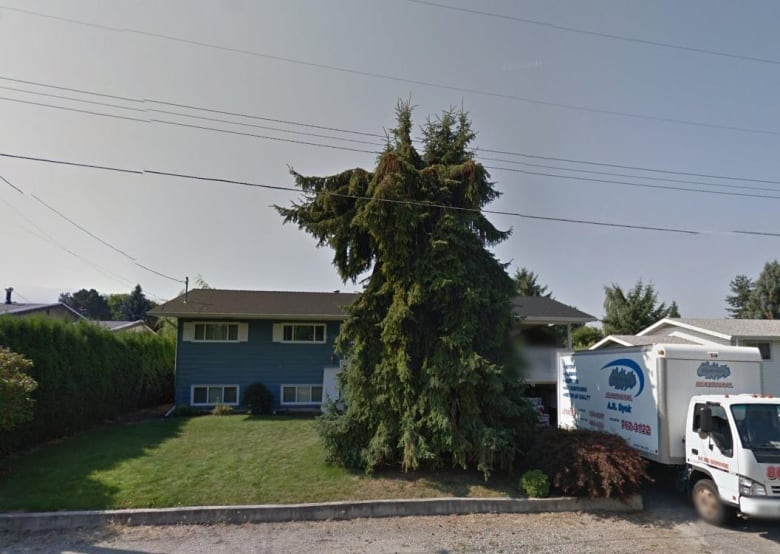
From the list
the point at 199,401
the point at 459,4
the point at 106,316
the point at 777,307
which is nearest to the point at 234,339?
the point at 199,401

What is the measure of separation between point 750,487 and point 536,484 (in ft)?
9.43

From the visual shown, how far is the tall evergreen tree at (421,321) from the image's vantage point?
8242mm

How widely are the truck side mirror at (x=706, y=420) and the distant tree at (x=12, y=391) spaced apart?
427 inches

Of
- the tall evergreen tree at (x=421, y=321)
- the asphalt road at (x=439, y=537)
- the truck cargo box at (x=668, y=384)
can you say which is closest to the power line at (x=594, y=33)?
the tall evergreen tree at (x=421, y=321)

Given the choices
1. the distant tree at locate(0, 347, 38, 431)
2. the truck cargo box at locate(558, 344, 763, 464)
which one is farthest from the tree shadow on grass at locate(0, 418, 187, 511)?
the truck cargo box at locate(558, 344, 763, 464)

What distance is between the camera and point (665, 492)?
8359mm

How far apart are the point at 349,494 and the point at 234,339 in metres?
11.0

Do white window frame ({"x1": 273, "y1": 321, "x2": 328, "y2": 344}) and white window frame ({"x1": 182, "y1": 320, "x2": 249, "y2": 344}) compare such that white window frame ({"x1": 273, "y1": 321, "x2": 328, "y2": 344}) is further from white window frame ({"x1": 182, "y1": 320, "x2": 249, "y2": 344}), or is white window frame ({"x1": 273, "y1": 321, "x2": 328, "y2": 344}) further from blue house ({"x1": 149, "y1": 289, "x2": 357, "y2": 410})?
white window frame ({"x1": 182, "y1": 320, "x2": 249, "y2": 344})

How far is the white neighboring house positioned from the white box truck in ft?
34.9

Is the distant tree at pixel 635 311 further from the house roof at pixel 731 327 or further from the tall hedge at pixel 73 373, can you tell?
the tall hedge at pixel 73 373

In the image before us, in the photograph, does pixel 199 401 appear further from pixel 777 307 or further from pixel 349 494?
pixel 777 307

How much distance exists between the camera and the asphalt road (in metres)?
5.82

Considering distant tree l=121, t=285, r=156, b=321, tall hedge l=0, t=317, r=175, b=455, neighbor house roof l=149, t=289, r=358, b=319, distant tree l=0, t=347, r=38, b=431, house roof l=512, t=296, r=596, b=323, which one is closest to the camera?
distant tree l=0, t=347, r=38, b=431

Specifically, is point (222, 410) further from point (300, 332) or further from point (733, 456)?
point (733, 456)
